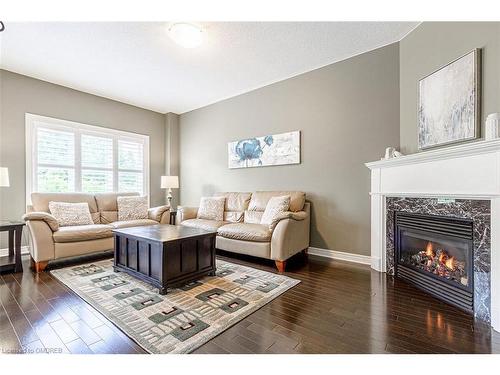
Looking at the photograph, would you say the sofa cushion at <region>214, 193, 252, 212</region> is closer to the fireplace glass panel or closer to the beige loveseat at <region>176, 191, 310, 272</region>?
the beige loveseat at <region>176, 191, 310, 272</region>

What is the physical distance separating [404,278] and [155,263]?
2562mm

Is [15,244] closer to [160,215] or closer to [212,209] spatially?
[160,215]

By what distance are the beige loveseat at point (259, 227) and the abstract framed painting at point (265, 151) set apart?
541 millimetres

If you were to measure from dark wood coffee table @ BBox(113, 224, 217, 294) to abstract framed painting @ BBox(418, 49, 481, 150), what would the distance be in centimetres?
249

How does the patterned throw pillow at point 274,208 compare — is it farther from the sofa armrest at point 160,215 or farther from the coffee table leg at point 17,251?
the coffee table leg at point 17,251

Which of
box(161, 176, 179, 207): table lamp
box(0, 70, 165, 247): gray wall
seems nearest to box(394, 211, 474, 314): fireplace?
box(161, 176, 179, 207): table lamp

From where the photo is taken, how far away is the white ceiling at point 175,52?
2666 millimetres

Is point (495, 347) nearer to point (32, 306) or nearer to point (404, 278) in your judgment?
point (404, 278)

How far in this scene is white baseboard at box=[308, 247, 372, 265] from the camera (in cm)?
320

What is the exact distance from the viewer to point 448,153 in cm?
210

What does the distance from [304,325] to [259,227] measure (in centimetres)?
161

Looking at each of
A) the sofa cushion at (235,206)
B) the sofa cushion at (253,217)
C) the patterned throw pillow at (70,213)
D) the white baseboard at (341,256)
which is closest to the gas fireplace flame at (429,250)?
the white baseboard at (341,256)
